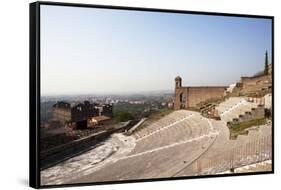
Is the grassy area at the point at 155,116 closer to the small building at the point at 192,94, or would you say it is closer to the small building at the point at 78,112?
the small building at the point at 192,94

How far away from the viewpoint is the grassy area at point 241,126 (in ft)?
18.8

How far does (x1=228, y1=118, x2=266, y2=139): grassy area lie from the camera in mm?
5723

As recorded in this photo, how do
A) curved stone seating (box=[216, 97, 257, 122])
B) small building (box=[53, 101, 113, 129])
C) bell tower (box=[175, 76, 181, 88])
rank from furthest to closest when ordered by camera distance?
curved stone seating (box=[216, 97, 257, 122])
bell tower (box=[175, 76, 181, 88])
small building (box=[53, 101, 113, 129])

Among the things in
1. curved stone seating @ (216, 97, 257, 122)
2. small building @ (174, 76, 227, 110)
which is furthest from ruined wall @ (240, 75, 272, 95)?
small building @ (174, 76, 227, 110)

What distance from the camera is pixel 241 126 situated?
18.9 feet

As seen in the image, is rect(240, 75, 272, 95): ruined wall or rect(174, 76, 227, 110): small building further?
rect(240, 75, 272, 95): ruined wall

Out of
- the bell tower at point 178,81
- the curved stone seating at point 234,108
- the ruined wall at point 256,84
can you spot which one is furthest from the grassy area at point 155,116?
the ruined wall at point 256,84

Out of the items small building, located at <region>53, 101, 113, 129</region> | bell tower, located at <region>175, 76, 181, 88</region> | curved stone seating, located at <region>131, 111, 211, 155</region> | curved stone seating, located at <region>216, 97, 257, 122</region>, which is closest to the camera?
small building, located at <region>53, 101, 113, 129</region>

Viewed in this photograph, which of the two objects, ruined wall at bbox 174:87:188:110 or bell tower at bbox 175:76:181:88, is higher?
bell tower at bbox 175:76:181:88

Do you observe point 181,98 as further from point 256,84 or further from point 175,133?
point 256,84

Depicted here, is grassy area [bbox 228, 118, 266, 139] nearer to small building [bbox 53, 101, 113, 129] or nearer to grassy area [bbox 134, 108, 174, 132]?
grassy area [bbox 134, 108, 174, 132]

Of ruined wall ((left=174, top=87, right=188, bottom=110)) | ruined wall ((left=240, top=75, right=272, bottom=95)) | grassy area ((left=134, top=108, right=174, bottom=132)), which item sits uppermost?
ruined wall ((left=240, top=75, right=272, bottom=95))

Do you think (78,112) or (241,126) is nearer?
(78,112)

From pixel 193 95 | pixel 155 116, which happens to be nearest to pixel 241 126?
pixel 193 95
